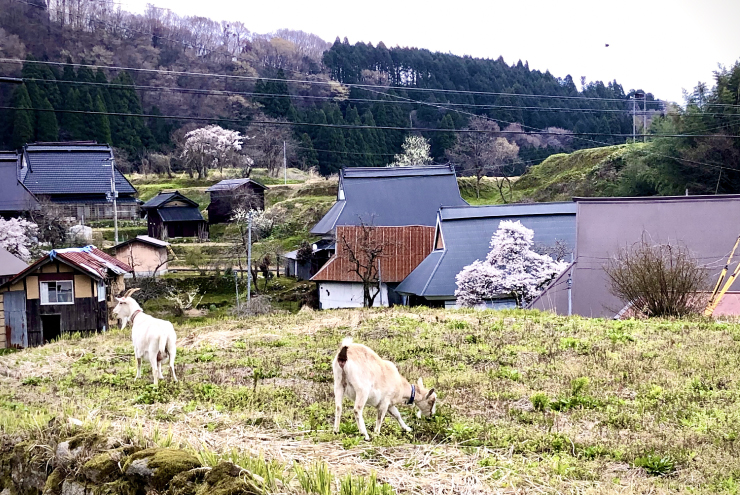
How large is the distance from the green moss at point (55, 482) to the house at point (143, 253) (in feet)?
112

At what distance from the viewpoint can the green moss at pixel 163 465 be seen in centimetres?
475

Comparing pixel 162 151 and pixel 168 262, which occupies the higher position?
pixel 162 151

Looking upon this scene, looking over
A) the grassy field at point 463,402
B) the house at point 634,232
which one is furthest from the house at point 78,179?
the grassy field at point 463,402

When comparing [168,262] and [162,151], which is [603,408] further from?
[162,151]

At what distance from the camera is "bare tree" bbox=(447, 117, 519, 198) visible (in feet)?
213

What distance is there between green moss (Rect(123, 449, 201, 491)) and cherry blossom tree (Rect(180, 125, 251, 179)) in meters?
61.3

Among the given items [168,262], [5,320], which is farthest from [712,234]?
[168,262]

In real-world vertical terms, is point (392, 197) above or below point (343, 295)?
above

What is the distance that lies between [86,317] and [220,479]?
21.9 m

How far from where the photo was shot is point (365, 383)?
5.99 m

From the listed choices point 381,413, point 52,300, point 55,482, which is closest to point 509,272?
point 52,300

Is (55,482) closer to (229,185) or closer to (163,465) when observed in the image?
(163,465)

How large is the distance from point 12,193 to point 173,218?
34.1ft

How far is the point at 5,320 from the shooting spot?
24094 millimetres
